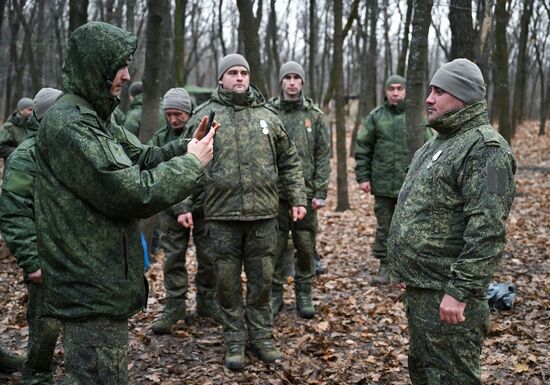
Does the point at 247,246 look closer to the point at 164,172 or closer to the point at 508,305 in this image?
the point at 164,172

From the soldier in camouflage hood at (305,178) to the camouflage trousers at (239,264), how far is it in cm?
112

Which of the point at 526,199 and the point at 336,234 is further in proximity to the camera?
the point at 526,199

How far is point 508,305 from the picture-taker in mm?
6410

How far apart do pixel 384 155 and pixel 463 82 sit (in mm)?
4294

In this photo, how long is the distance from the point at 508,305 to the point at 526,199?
8.04m

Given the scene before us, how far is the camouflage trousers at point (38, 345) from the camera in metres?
4.48

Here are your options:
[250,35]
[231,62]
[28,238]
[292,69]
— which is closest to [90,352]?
[28,238]

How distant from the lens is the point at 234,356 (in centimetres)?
521

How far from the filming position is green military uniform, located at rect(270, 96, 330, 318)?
6.59 meters

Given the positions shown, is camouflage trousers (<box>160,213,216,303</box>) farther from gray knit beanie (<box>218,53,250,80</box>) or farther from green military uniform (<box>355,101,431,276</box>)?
green military uniform (<box>355,101,431,276</box>)

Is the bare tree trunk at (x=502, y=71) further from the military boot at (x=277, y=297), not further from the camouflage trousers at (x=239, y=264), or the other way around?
the camouflage trousers at (x=239, y=264)

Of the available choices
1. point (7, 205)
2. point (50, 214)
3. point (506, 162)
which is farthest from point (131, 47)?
point (506, 162)

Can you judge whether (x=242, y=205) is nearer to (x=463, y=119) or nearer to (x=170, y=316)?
(x=170, y=316)

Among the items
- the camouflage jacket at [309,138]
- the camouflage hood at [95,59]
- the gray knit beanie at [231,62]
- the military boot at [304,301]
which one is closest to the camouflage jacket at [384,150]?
the camouflage jacket at [309,138]
